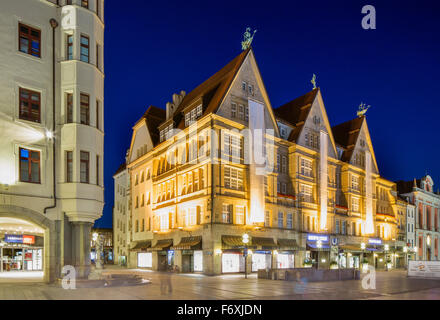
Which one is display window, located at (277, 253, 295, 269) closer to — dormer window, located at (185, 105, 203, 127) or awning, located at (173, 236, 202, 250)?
awning, located at (173, 236, 202, 250)

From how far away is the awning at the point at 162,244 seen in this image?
2026 inches

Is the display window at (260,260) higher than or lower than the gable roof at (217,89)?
lower

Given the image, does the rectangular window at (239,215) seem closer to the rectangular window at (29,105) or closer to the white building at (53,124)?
the white building at (53,124)

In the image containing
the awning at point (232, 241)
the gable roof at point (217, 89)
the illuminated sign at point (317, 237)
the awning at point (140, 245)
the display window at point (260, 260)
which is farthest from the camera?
the awning at point (140, 245)

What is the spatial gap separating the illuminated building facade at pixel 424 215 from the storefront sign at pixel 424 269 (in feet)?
158

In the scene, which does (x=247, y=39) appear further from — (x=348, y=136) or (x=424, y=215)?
(x=424, y=215)

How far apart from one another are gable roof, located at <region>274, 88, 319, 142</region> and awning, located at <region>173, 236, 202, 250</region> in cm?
1935

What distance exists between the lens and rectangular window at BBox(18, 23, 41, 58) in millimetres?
26266

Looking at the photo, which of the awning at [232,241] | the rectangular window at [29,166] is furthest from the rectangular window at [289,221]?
the rectangular window at [29,166]

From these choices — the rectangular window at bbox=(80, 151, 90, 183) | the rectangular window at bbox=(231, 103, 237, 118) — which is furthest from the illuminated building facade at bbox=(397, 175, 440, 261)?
the rectangular window at bbox=(80, 151, 90, 183)

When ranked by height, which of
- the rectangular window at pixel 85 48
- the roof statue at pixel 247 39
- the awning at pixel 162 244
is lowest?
the awning at pixel 162 244

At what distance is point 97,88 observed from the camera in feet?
93.6

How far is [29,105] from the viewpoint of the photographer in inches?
1035
